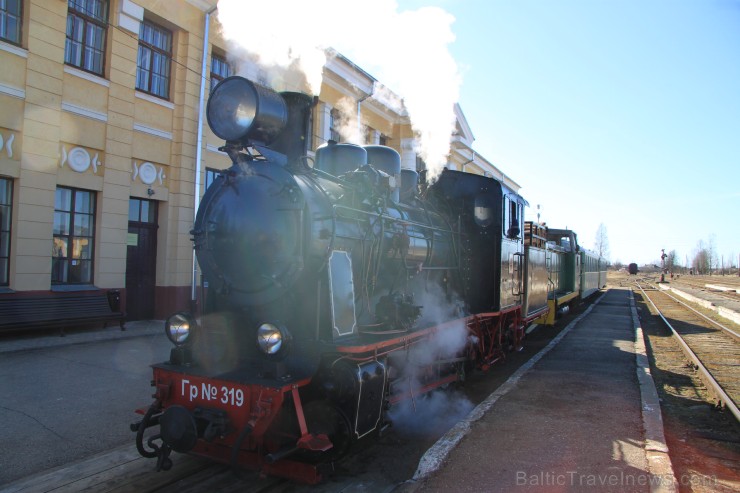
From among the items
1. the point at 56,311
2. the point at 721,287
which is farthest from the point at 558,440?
the point at 721,287

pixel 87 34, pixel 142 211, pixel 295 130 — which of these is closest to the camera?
pixel 295 130

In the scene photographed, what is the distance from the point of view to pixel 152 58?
11.5 metres

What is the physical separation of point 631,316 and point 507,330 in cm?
1303

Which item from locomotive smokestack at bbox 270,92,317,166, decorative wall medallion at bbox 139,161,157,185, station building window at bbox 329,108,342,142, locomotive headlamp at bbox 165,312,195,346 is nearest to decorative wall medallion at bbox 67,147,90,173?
decorative wall medallion at bbox 139,161,157,185

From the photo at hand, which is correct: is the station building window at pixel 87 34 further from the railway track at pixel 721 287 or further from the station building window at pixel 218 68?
the railway track at pixel 721 287

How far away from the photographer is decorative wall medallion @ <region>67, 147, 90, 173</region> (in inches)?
381

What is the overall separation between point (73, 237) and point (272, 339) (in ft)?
26.2

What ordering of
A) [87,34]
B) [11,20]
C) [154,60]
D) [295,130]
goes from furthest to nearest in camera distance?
[154,60] < [87,34] < [11,20] < [295,130]

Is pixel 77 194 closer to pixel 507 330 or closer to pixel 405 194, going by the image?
pixel 405 194

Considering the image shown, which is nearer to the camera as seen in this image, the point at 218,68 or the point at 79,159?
the point at 79,159

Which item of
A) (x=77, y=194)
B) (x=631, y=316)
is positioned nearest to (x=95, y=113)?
(x=77, y=194)

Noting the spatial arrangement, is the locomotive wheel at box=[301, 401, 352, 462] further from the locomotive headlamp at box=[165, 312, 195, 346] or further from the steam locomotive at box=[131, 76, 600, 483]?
the locomotive headlamp at box=[165, 312, 195, 346]

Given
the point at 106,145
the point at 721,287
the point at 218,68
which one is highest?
the point at 218,68

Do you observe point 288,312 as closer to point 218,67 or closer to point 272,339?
point 272,339
